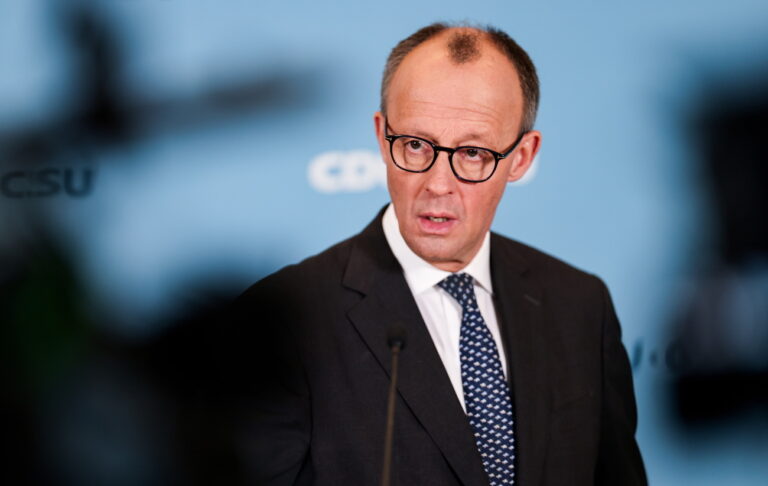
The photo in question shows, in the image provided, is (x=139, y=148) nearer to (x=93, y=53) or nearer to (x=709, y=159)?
(x=93, y=53)

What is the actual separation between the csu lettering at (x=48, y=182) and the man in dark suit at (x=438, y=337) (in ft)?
2.83

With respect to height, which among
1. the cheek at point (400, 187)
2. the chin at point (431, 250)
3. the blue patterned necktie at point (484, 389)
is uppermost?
the cheek at point (400, 187)

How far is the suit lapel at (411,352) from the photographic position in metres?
1.30

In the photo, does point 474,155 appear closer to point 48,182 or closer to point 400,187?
point 400,187

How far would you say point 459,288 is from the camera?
57.3 inches

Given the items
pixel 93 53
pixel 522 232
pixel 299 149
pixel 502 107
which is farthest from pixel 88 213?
pixel 502 107

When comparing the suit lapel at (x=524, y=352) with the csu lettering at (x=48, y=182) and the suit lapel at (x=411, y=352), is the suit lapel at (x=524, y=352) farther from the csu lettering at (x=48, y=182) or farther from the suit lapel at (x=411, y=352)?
the csu lettering at (x=48, y=182)

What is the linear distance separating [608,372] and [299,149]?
0.89 metres

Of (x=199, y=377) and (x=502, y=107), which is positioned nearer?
(x=502, y=107)

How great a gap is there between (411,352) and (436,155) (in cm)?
31

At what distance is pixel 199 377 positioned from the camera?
2.01m

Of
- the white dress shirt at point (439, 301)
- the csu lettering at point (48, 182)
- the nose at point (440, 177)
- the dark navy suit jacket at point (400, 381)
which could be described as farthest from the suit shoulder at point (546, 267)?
the csu lettering at point (48, 182)

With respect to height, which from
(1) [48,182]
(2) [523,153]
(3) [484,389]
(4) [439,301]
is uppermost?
(2) [523,153]

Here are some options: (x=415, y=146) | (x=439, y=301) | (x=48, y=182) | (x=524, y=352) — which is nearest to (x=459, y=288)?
(x=439, y=301)
